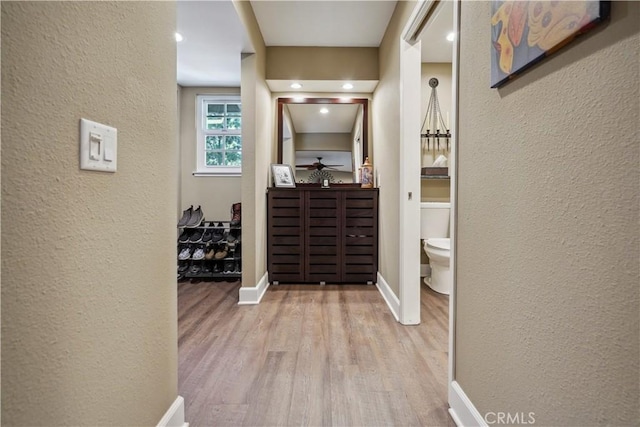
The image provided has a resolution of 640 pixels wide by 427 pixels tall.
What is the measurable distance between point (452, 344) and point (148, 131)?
144 centimetres

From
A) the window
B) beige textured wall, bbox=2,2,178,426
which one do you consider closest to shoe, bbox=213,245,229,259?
the window

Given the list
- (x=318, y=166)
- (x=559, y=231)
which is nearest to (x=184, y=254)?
(x=318, y=166)

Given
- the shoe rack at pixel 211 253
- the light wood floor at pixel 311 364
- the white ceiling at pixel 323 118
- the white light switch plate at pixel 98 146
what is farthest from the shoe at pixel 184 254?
the white light switch plate at pixel 98 146

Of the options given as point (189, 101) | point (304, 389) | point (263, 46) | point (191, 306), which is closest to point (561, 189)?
point (304, 389)

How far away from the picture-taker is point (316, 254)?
10.4ft

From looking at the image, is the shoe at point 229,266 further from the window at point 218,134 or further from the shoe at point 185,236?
the window at point 218,134

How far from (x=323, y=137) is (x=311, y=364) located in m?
2.64

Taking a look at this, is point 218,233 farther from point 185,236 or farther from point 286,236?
point 286,236

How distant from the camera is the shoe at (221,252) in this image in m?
3.35

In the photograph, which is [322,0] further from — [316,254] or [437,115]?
[316,254]

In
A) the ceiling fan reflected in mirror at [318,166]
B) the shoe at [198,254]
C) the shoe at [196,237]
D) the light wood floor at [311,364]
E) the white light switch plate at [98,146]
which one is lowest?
the light wood floor at [311,364]

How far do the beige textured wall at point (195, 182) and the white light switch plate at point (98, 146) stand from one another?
10.0 feet

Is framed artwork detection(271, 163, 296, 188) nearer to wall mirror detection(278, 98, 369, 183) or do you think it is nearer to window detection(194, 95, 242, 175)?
wall mirror detection(278, 98, 369, 183)

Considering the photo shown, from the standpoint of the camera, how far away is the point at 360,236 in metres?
3.16
